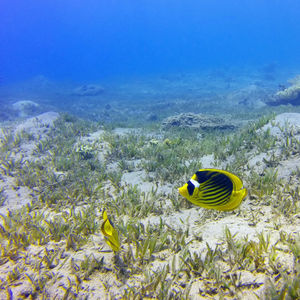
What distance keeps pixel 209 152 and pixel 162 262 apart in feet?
15.1

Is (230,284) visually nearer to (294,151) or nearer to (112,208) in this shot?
(112,208)

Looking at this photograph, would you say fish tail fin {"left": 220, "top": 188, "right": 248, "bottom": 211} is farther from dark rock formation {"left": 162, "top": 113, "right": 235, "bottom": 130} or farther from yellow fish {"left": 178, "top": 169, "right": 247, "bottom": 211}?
dark rock formation {"left": 162, "top": 113, "right": 235, "bottom": 130}

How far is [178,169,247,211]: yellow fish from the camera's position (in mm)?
2240

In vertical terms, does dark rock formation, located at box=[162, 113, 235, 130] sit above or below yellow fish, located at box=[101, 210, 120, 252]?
below

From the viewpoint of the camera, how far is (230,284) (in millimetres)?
2426

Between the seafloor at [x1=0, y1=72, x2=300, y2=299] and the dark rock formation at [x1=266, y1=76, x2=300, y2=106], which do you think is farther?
the dark rock formation at [x1=266, y1=76, x2=300, y2=106]

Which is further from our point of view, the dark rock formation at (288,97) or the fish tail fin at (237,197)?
the dark rock formation at (288,97)

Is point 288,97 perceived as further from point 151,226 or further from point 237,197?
point 237,197

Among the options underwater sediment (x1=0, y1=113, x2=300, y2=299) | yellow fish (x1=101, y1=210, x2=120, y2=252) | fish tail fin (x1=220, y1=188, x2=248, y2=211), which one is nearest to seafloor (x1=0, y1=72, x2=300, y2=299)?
underwater sediment (x1=0, y1=113, x2=300, y2=299)

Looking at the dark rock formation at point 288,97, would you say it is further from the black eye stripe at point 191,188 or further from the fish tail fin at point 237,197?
the black eye stripe at point 191,188

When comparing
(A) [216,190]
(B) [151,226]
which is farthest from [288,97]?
(A) [216,190]

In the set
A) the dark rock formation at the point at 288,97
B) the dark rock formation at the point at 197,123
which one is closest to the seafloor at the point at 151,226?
the dark rock formation at the point at 197,123

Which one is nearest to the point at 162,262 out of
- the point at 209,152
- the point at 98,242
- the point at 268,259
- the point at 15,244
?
the point at 98,242

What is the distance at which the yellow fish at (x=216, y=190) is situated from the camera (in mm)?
2240
